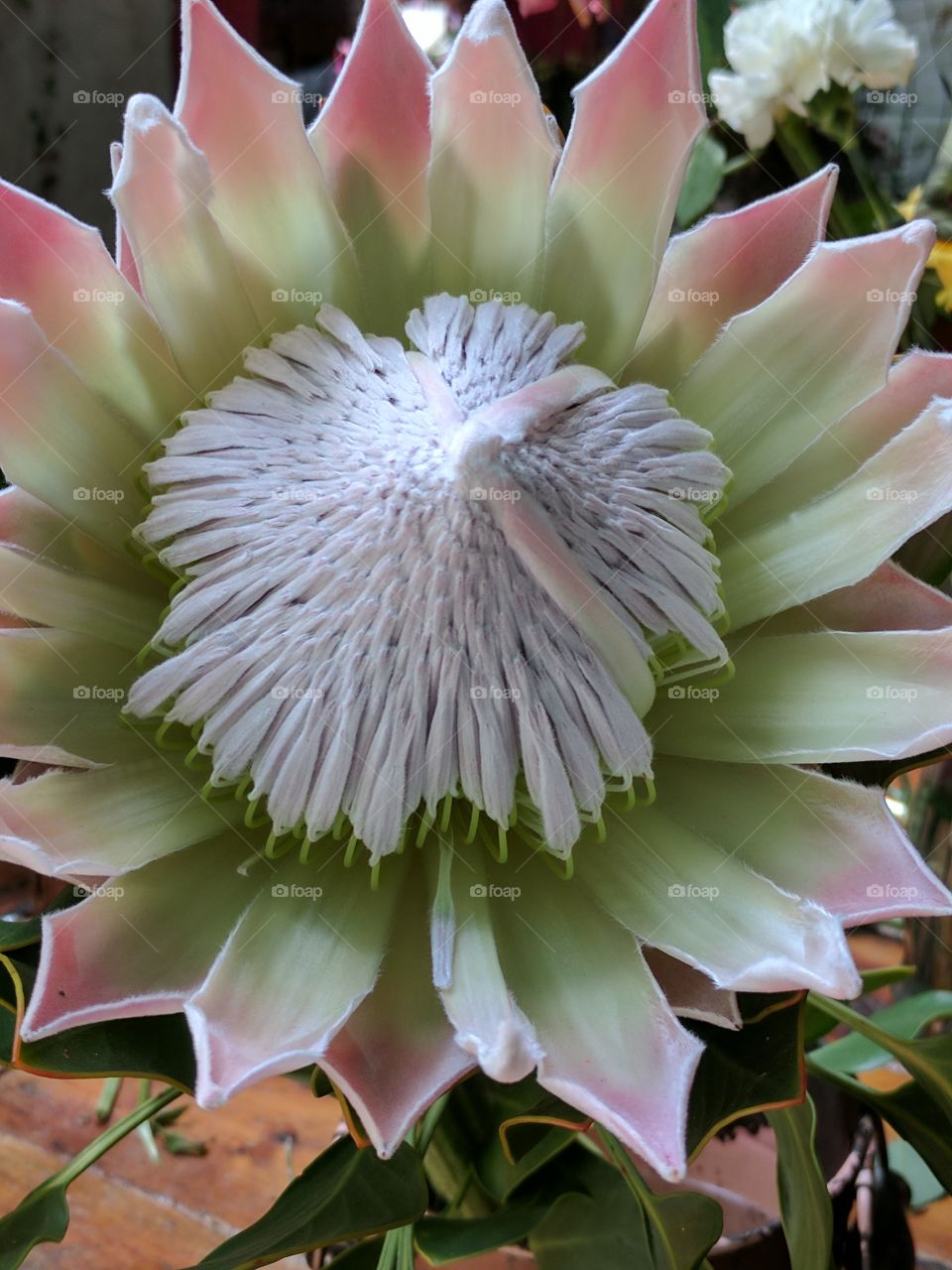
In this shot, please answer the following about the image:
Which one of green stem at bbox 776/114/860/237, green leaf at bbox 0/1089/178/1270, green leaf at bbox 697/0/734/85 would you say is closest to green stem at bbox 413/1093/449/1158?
green leaf at bbox 0/1089/178/1270

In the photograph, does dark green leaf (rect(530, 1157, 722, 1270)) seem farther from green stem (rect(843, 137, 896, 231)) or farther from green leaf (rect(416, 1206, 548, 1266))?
green stem (rect(843, 137, 896, 231))

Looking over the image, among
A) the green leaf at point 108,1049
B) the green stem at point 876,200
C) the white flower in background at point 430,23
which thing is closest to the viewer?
the green leaf at point 108,1049

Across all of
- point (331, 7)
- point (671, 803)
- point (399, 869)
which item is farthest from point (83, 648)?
point (331, 7)

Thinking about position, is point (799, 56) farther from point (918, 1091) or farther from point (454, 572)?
point (918, 1091)

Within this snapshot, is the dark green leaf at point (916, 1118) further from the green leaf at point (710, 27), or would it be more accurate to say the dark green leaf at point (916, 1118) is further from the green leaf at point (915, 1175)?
the green leaf at point (710, 27)

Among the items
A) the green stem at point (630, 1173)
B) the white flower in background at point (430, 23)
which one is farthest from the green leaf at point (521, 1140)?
the white flower in background at point (430, 23)

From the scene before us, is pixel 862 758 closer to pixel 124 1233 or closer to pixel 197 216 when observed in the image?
pixel 197 216
